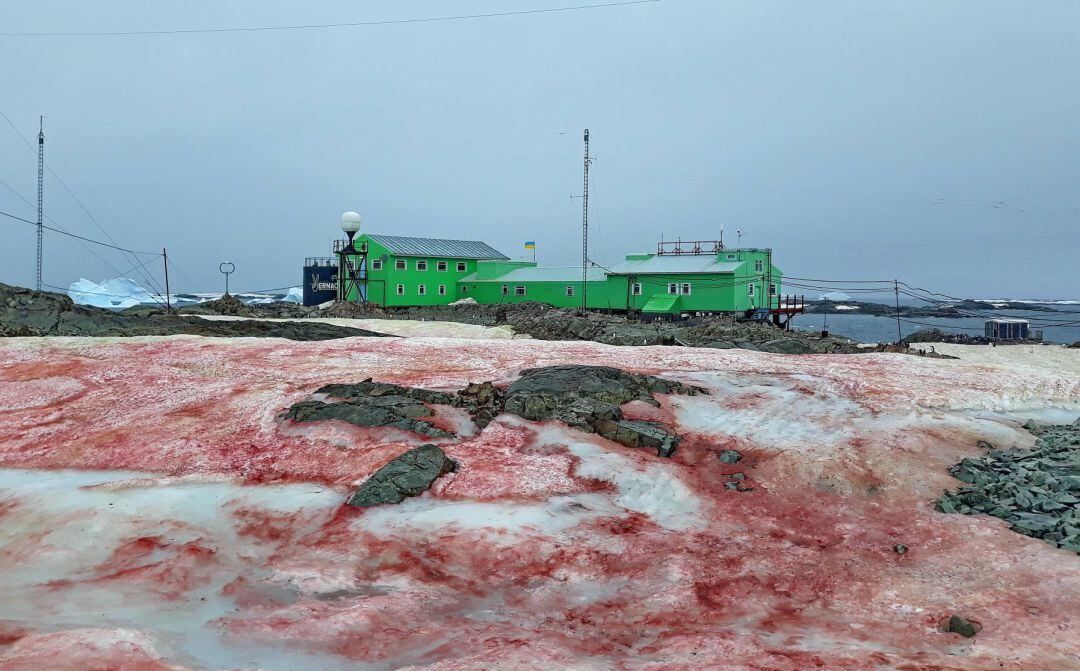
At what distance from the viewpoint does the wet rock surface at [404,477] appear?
15.7 meters

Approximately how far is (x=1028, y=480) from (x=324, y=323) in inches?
1489

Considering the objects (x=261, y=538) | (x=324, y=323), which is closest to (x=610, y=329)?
(x=324, y=323)

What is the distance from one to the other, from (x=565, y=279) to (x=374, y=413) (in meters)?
56.9

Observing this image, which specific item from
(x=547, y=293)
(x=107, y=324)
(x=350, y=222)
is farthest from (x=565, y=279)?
(x=107, y=324)

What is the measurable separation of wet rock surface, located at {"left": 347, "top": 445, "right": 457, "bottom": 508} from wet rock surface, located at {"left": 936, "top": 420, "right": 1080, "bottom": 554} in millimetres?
11289

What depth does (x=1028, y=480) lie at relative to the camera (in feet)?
51.8

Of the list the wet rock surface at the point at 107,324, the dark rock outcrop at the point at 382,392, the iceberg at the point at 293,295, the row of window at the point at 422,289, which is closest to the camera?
the dark rock outcrop at the point at 382,392

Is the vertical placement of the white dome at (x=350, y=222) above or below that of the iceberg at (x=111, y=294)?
above

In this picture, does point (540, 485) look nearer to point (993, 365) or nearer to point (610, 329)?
point (993, 365)

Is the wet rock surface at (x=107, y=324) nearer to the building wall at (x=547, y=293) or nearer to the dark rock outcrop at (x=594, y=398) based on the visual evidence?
the dark rock outcrop at (x=594, y=398)

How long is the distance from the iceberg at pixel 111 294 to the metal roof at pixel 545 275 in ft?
141

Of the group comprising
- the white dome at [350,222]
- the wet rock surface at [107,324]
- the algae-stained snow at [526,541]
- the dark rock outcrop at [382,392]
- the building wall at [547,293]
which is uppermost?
the white dome at [350,222]

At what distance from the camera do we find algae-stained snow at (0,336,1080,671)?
978 centimetres

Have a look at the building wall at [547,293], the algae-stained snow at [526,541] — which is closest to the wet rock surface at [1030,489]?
the algae-stained snow at [526,541]
